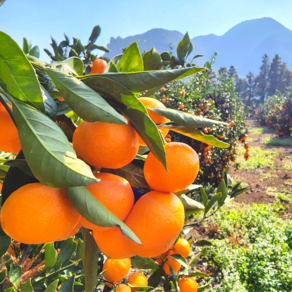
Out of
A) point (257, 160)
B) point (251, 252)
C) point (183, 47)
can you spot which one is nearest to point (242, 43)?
point (257, 160)

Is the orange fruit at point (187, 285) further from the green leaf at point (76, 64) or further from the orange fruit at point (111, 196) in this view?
the green leaf at point (76, 64)

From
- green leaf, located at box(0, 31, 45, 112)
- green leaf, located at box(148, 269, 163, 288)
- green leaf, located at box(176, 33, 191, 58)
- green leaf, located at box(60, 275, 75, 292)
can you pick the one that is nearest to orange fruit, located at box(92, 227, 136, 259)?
green leaf, located at box(0, 31, 45, 112)

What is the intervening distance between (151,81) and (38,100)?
0.14 metres

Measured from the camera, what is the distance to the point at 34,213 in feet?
0.95

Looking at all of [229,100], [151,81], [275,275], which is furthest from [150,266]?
[229,100]

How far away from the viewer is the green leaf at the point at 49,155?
8.3 inches

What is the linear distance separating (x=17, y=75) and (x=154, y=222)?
0.89ft

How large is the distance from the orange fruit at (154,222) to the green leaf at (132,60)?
208mm

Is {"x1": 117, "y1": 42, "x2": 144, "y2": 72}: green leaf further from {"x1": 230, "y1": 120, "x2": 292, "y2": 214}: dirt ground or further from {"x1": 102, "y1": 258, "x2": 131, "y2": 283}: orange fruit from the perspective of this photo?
{"x1": 230, "y1": 120, "x2": 292, "y2": 214}: dirt ground

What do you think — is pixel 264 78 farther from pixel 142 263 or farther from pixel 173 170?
pixel 173 170

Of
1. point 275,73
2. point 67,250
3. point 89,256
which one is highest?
point 275,73

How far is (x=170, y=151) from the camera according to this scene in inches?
15.1

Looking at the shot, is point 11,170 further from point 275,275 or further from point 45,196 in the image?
point 275,275

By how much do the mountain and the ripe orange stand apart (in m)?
137
